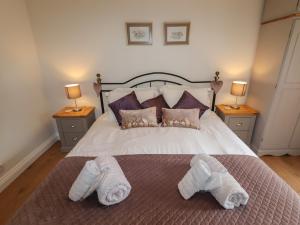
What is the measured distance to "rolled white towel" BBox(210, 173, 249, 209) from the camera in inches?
39.5

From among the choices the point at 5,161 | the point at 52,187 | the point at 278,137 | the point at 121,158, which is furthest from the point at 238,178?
→ the point at 5,161

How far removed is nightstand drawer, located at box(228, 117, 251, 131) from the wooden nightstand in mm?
2107

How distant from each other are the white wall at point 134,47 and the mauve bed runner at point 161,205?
1759mm

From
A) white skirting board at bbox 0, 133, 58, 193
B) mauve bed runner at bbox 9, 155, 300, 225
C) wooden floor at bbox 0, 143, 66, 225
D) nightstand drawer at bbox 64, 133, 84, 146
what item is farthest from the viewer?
nightstand drawer at bbox 64, 133, 84, 146

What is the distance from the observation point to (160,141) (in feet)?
5.82

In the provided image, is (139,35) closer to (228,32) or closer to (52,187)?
(228,32)

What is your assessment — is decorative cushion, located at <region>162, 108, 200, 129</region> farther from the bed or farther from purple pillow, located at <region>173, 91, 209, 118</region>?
the bed

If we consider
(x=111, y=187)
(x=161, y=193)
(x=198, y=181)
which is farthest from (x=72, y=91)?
(x=198, y=181)

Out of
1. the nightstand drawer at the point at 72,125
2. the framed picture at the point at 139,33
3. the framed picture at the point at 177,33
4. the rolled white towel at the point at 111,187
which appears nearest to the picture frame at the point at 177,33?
the framed picture at the point at 177,33

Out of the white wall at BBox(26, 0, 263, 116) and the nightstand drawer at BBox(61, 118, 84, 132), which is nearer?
the white wall at BBox(26, 0, 263, 116)

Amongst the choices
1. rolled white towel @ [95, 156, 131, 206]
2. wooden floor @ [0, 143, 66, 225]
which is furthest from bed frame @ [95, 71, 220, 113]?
rolled white towel @ [95, 156, 131, 206]

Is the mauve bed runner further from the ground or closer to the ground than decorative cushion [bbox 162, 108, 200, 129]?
closer to the ground

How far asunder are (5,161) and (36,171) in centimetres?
37

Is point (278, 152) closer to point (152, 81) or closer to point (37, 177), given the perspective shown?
point (152, 81)
